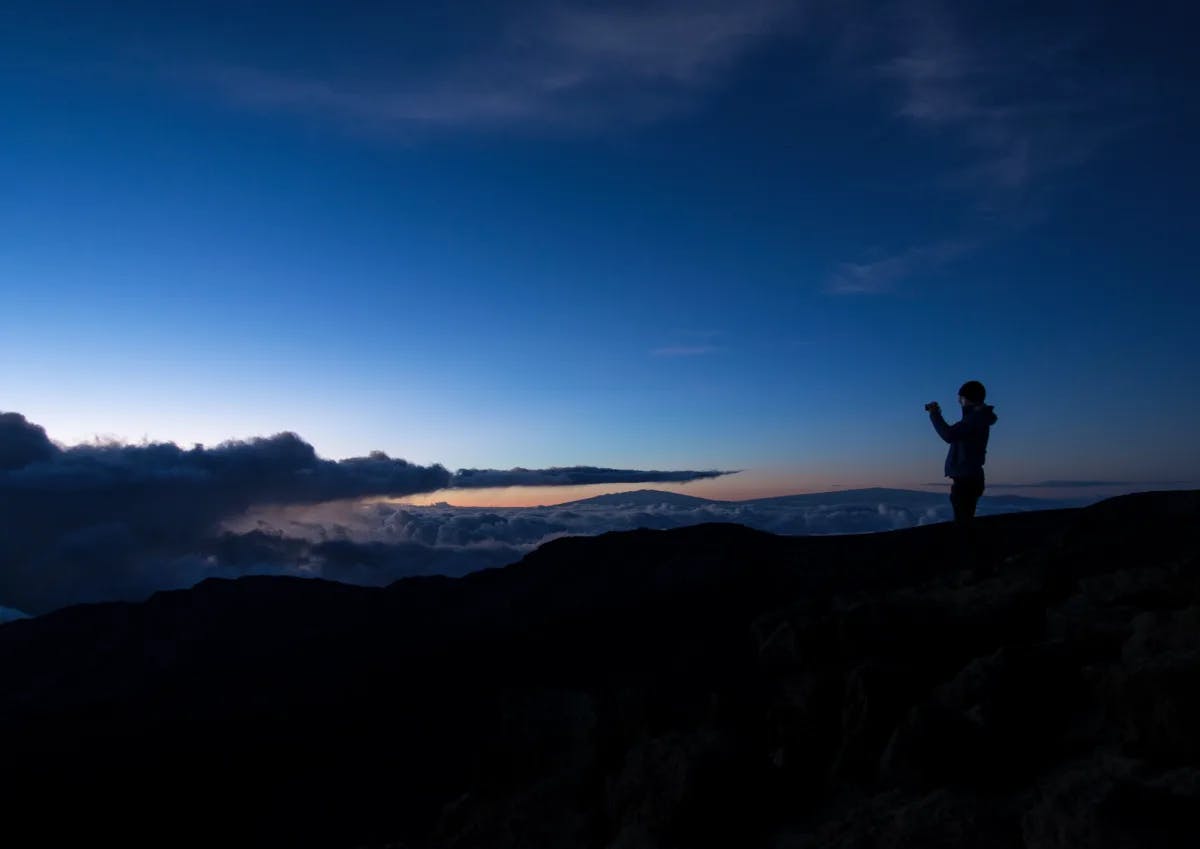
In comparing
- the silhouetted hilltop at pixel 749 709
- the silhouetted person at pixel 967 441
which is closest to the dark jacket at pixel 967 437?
the silhouetted person at pixel 967 441

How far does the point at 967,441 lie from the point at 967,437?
56mm

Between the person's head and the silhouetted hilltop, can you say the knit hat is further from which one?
the silhouetted hilltop

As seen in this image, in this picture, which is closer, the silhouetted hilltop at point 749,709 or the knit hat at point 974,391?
the silhouetted hilltop at point 749,709

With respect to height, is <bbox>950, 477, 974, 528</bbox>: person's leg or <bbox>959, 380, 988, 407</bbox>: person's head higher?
<bbox>959, 380, 988, 407</bbox>: person's head

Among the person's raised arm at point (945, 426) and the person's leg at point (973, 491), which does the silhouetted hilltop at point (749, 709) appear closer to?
the person's leg at point (973, 491)

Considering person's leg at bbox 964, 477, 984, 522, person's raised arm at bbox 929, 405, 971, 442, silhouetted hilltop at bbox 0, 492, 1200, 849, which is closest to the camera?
silhouetted hilltop at bbox 0, 492, 1200, 849

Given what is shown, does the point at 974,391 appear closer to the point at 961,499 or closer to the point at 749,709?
the point at 961,499

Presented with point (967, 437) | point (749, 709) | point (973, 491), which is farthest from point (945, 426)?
point (749, 709)

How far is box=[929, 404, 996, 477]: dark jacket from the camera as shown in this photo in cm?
959

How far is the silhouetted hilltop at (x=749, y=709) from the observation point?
586 centimetres

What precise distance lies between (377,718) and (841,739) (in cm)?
4716

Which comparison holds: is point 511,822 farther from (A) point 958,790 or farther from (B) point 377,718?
(B) point 377,718

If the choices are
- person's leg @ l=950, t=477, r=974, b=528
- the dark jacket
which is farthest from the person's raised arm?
person's leg @ l=950, t=477, r=974, b=528

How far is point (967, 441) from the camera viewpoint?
970 centimetres
